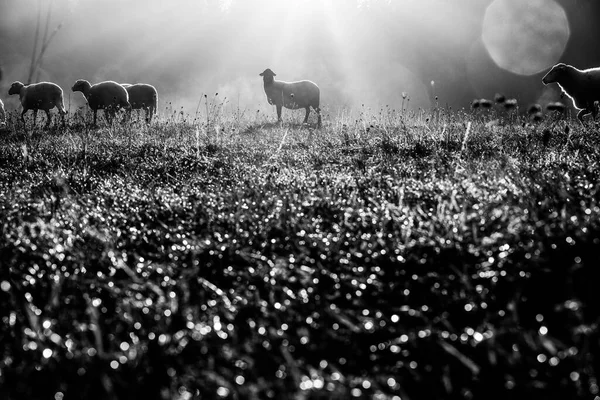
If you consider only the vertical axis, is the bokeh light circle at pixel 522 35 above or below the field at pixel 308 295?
above

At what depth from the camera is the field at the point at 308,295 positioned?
50.0 inches

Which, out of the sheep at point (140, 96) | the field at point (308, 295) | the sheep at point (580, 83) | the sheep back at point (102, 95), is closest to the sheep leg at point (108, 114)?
the sheep back at point (102, 95)

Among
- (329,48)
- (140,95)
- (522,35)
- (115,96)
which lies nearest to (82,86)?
(115,96)

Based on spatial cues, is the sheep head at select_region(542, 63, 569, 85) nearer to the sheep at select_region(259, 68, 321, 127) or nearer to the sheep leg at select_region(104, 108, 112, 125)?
the sheep at select_region(259, 68, 321, 127)

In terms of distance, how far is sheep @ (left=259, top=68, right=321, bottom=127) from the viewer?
17.5 m

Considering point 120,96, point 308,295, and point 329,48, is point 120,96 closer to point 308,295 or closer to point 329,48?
point 308,295

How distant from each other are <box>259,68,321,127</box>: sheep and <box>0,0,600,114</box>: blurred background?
148 cm

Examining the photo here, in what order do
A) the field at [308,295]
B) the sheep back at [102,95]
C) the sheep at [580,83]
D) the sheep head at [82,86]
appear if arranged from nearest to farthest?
the field at [308,295] < the sheep at [580,83] < the sheep back at [102,95] < the sheep head at [82,86]

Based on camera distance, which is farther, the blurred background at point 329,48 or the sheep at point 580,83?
the blurred background at point 329,48

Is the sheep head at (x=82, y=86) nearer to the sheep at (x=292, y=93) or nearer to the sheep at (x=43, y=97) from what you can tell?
the sheep at (x=43, y=97)

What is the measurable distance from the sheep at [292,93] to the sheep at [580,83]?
8.53 meters

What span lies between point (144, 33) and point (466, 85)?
7742 cm

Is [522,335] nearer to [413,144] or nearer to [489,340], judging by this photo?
[489,340]

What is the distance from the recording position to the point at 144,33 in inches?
3558
